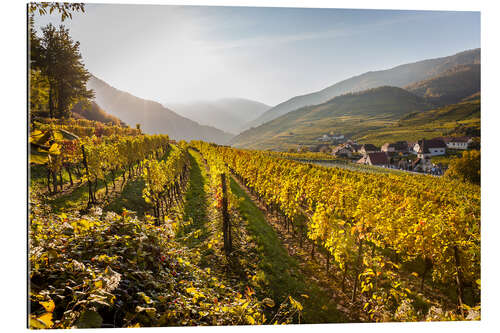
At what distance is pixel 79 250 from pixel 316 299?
4.22 meters

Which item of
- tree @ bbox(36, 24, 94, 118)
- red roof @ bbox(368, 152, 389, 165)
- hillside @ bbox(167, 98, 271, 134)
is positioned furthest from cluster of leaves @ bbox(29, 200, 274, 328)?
red roof @ bbox(368, 152, 389, 165)

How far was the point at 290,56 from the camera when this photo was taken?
4762 mm

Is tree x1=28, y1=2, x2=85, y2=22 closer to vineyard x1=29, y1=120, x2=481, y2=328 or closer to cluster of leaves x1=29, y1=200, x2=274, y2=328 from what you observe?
vineyard x1=29, y1=120, x2=481, y2=328

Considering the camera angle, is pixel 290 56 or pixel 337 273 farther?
pixel 337 273

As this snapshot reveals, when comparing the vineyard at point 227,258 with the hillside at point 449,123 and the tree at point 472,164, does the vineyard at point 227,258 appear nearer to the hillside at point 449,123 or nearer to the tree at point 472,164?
the tree at point 472,164

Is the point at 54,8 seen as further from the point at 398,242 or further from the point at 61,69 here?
the point at 398,242

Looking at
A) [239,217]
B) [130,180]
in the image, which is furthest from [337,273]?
[130,180]

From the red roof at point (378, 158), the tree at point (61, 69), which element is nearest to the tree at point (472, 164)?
the tree at point (61, 69)

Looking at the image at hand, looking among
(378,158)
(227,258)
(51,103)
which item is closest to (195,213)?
(227,258)

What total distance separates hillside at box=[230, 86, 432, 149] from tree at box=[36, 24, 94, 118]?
7212 centimetres

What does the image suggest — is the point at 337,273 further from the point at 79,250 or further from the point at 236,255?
the point at 79,250

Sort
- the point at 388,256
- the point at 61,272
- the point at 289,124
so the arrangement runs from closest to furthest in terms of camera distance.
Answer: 1. the point at 61,272
2. the point at 388,256
3. the point at 289,124

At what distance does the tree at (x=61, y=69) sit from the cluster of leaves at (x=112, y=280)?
3.18 metres

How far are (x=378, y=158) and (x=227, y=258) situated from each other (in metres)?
42.1
